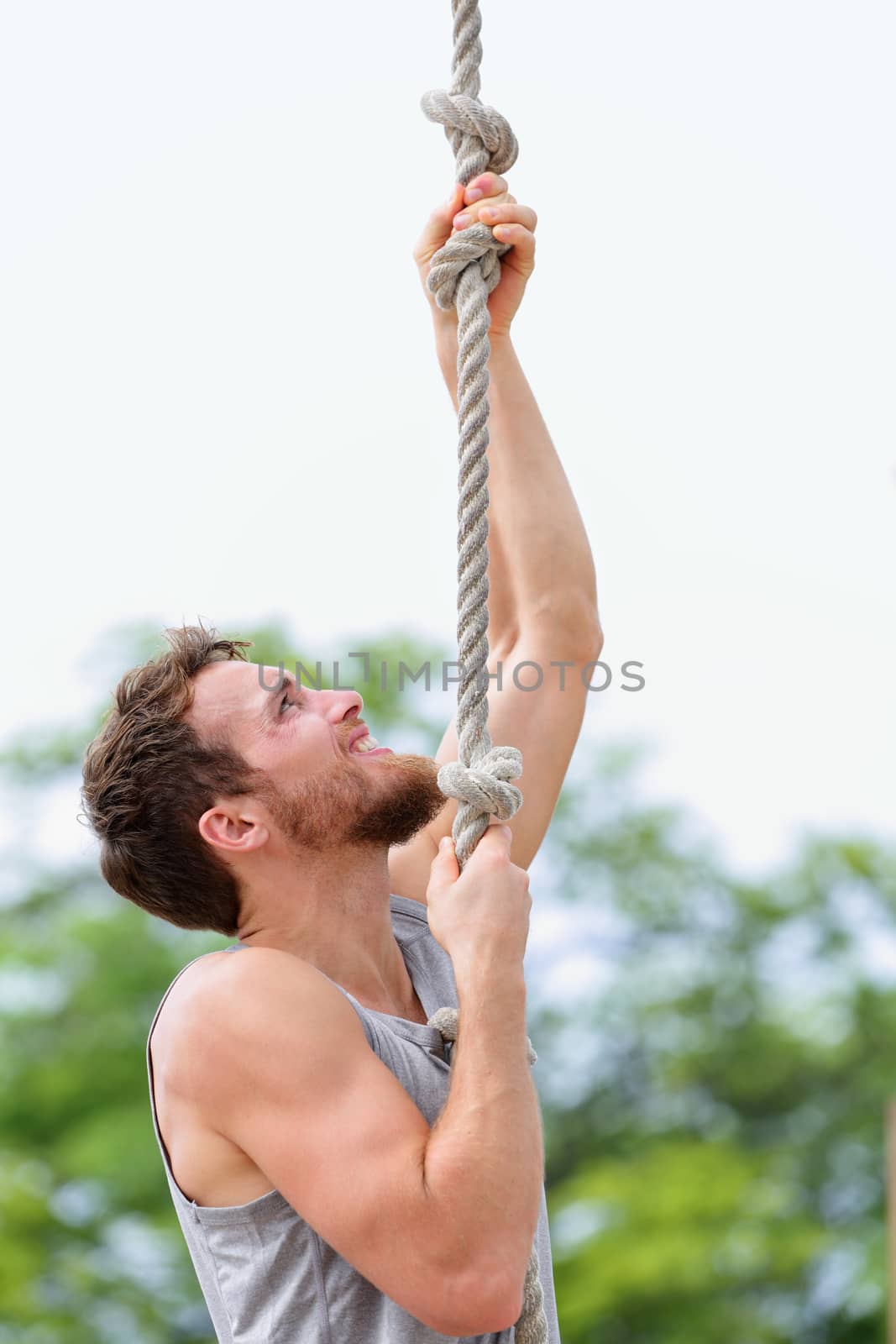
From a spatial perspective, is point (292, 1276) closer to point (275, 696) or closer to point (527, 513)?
point (275, 696)

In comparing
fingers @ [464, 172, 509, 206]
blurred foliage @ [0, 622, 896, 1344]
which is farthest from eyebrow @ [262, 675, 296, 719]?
blurred foliage @ [0, 622, 896, 1344]

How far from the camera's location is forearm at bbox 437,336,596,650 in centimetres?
179

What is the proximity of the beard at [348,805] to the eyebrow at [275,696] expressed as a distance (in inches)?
3.2

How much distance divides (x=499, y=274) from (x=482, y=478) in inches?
11.2

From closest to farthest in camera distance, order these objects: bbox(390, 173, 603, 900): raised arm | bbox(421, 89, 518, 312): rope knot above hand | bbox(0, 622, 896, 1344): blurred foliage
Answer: bbox(421, 89, 518, 312): rope knot above hand → bbox(390, 173, 603, 900): raised arm → bbox(0, 622, 896, 1344): blurred foliage

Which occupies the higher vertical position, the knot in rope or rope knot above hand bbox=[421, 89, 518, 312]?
rope knot above hand bbox=[421, 89, 518, 312]

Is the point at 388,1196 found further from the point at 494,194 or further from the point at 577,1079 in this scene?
the point at 577,1079

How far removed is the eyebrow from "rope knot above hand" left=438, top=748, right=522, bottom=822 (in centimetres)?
25

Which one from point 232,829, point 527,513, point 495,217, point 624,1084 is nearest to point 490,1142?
point 232,829

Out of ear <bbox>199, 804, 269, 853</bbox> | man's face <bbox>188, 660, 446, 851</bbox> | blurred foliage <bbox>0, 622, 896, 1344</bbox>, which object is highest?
man's face <bbox>188, 660, 446, 851</bbox>

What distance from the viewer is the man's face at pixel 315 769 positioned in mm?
1538

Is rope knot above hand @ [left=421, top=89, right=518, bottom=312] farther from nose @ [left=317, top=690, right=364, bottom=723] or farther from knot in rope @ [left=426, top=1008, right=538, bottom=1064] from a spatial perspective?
knot in rope @ [left=426, top=1008, right=538, bottom=1064]

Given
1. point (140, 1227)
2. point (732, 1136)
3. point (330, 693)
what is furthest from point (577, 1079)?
point (330, 693)

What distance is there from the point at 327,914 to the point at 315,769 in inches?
6.2
